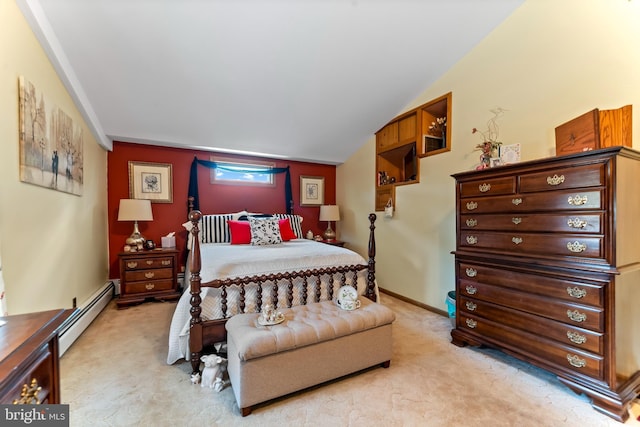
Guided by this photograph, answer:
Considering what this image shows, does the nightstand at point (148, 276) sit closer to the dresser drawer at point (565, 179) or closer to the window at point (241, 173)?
the window at point (241, 173)

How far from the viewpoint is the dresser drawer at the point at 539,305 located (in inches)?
65.8

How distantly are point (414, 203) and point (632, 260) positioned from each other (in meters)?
2.04

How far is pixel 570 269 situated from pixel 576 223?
30cm

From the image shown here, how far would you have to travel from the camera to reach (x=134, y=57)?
250cm

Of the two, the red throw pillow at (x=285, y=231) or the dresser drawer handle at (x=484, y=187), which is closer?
the dresser drawer handle at (x=484, y=187)

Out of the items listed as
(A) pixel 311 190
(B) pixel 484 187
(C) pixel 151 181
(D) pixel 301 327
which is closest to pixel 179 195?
(C) pixel 151 181

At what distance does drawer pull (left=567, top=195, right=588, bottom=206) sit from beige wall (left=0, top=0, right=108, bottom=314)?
11.1 feet

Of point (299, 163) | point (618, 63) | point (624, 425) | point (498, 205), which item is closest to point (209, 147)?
point (299, 163)

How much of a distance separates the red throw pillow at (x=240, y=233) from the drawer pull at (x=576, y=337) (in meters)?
3.19

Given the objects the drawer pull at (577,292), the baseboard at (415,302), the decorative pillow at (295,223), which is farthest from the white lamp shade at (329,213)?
the drawer pull at (577,292)

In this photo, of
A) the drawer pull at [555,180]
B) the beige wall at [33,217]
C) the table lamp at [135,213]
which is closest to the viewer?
the beige wall at [33,217]

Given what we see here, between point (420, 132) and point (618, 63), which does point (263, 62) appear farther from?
point (618, 63)

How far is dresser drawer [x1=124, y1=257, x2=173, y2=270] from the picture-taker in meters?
3.41

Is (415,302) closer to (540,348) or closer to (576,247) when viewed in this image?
(540,348)
